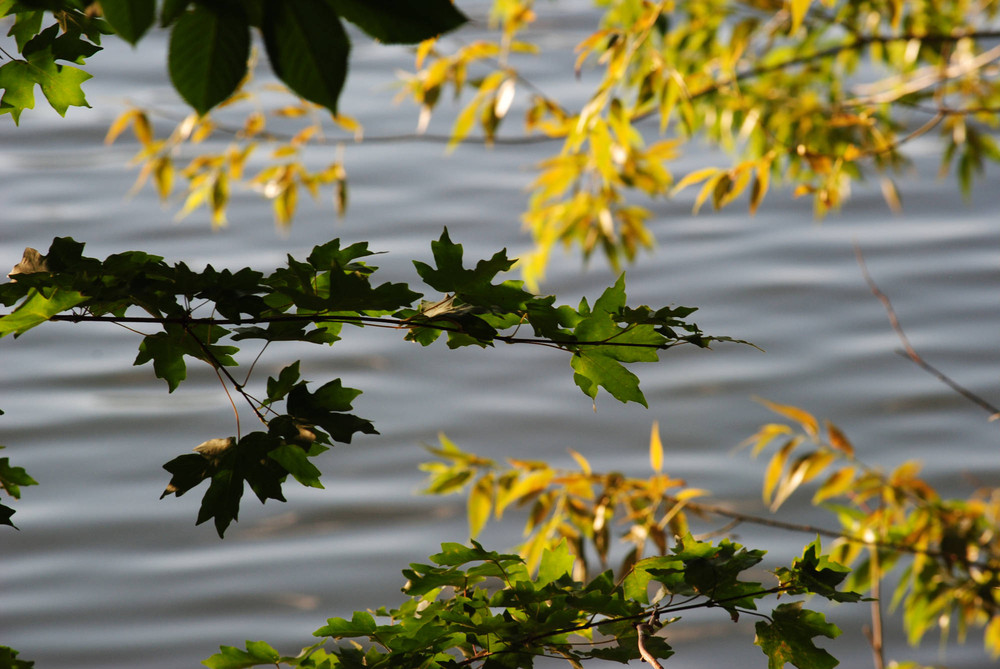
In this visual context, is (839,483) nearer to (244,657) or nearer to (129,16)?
(244,657)

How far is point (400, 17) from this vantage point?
1.01ft

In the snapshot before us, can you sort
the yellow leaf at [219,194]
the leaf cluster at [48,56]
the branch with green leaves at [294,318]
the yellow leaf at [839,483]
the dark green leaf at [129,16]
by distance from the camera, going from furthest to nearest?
the yellow leaf at [219,194], the yellow leaf at [839,483], the leaf cluster at [48,56], the branch with green leaves at [294,318], the dark green leaf at [129,16]

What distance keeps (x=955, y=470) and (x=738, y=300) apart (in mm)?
634

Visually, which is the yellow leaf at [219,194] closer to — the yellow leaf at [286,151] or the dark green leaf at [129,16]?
the yellow leaf at [286,151]

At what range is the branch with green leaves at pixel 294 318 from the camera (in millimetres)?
503

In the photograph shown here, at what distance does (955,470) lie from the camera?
6.38ft

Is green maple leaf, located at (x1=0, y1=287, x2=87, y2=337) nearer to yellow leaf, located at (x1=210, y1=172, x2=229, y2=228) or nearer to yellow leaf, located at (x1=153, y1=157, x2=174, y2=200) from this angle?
yellow leaf, located at (x1=210, y1=172, x2=229, y2=228)

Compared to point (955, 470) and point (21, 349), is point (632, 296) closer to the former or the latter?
point (955, 470)

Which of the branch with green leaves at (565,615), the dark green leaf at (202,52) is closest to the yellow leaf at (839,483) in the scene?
the branch with green leaves at (565,615)

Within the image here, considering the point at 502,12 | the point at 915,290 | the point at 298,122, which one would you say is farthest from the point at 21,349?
the point at 915,290

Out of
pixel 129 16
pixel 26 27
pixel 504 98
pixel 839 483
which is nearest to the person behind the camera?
pixel 129 16

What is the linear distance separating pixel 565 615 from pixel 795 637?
0.15m

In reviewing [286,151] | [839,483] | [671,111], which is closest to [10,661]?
[839,483]

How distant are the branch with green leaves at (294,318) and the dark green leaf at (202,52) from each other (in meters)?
0.19
